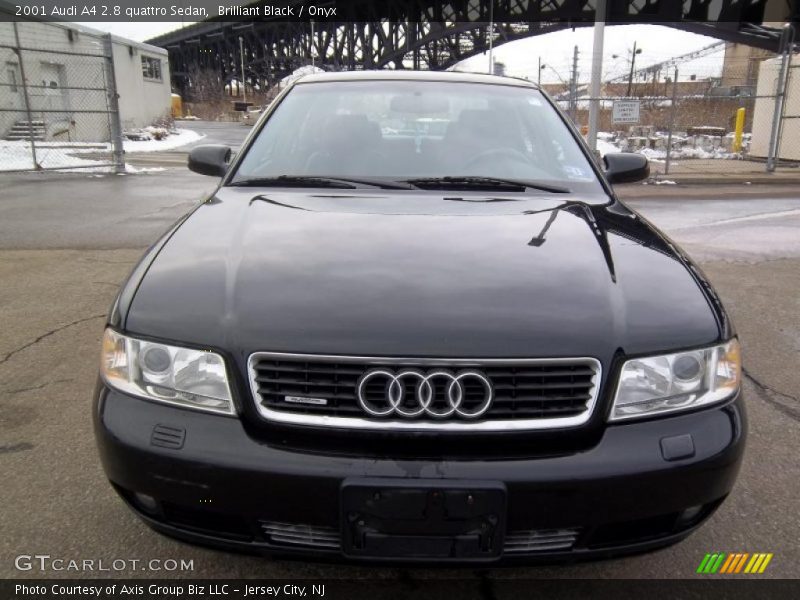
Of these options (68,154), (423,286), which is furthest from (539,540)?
(68,154)

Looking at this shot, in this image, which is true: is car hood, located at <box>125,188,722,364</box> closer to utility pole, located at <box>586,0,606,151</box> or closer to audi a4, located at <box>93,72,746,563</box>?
audi a4, located at <box>93,72,746,563</box>

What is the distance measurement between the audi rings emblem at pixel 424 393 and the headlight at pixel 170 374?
1.25ft

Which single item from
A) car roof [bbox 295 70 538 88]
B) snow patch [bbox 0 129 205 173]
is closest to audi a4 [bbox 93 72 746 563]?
car roof [bbox 295 70 538 88]

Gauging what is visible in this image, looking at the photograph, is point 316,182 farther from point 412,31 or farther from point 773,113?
point 412,31

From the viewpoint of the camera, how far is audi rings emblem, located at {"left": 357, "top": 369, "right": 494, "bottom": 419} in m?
1.58

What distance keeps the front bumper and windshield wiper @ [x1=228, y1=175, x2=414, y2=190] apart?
4.12ft

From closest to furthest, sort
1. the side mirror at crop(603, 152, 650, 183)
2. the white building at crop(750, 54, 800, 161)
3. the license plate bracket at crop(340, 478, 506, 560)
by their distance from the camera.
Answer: the license plate bracket at crop(340, 478, 506, 560)
the side mirror at crop(603, 152, 650, 183)
the white building at crop(750, 54, 800, 161)

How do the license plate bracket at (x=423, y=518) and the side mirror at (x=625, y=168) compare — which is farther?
the side mirror at (x=625, y=168)

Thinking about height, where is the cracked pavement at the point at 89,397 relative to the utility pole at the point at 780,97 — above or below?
below

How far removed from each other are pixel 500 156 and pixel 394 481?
183 cm

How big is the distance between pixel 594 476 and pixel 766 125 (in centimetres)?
1721

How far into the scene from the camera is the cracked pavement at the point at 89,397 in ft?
6.77

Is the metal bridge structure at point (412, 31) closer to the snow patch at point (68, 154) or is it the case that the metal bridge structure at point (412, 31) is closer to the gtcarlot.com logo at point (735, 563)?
the snow patch at point (68, 154)

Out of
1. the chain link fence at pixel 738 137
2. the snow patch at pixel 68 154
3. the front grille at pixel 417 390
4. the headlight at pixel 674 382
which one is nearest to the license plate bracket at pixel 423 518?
the front grille at pixel 417 390
